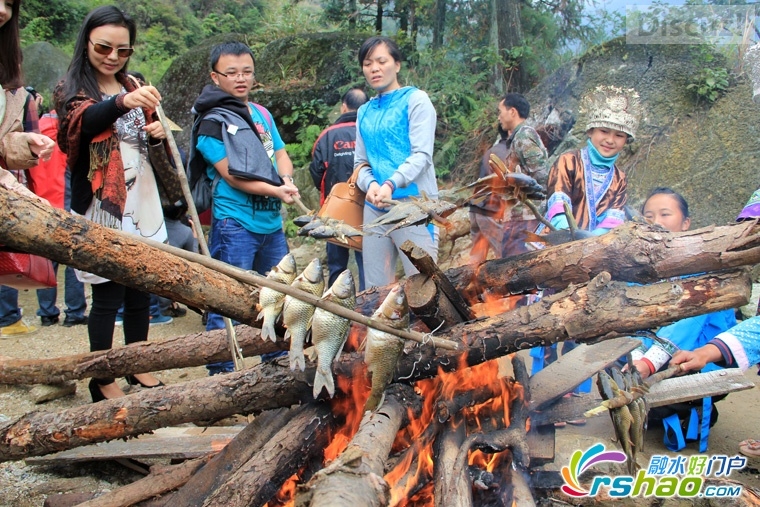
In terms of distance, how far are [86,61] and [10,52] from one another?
20.6 inches

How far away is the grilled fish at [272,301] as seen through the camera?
2109 millimetres

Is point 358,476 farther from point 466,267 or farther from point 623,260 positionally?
point 623,260

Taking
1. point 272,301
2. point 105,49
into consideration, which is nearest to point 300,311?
point 272,301

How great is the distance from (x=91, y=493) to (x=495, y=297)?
219 cm

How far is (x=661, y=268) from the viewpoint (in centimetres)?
223

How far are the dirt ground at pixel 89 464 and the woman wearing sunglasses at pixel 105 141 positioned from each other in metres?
0.61

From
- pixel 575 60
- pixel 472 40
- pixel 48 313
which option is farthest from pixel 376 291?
pixel 472 40

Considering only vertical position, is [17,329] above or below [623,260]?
below

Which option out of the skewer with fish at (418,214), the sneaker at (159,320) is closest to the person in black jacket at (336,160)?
the sneaker at (159,320)

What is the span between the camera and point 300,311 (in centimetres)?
210

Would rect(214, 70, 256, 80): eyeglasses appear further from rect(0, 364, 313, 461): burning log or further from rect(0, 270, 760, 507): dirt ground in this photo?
rect(0, 364, 313, 461): burning log

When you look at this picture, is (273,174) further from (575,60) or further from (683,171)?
(575,60)

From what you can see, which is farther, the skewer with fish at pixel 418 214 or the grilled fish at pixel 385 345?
the skewer with fish at pixel 418 214

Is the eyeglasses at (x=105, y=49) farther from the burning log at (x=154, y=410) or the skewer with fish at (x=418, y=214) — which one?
the skewer with fish at (x=418, y=214)
